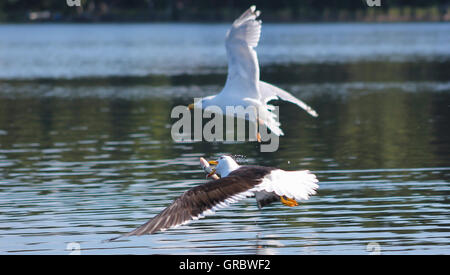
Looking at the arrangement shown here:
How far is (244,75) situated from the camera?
64.2 ft

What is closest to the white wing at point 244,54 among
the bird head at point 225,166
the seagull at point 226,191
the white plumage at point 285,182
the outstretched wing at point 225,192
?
the bird head at point 225,166

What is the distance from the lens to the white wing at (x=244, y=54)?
742 inches

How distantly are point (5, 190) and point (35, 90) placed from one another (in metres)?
32.0

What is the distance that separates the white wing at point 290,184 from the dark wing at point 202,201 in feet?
1.52

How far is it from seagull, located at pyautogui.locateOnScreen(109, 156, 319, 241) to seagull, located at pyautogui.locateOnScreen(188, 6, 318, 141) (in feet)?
11.5

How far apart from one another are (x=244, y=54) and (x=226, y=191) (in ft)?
18.3

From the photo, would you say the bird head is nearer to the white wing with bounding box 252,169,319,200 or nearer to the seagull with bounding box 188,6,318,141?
the white wing with bounding box 252,169,319,200

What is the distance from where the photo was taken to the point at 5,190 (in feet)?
68.3

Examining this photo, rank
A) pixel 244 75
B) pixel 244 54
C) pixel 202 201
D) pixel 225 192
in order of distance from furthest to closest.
→ pixel 244 75
pixel 244 54
pixel 225 192
pixel 202 201

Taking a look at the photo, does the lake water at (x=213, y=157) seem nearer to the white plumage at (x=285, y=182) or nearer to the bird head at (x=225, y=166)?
the white plumage at (x=285, y=182)

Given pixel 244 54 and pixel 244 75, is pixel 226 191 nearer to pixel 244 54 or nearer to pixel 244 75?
pixel 244 54

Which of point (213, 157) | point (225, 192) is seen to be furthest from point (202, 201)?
point (213, 157)

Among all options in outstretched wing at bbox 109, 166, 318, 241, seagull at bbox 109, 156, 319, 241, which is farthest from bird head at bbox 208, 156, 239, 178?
outstretched wing at bbox 109, 166, 318, 241
